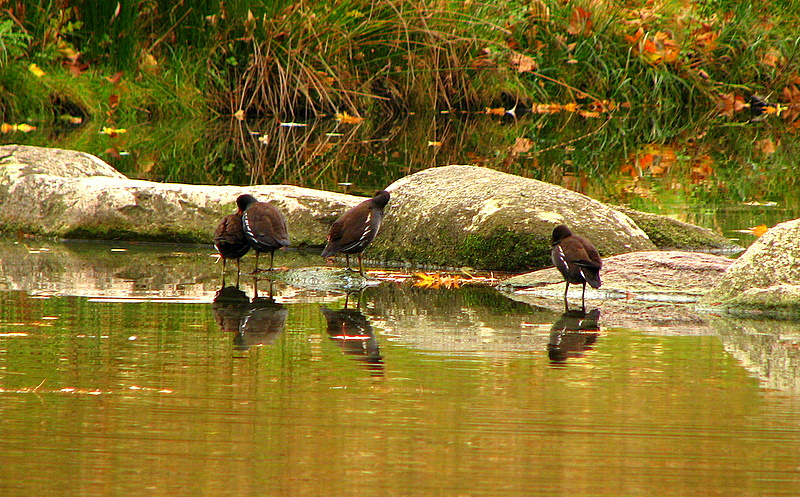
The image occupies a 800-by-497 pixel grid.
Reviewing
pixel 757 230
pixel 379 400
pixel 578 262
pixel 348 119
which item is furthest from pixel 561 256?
pixel 348 119

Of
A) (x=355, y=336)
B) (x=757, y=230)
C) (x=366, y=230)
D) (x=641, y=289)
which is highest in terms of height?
(x=757, y=230)

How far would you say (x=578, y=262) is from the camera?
7.05 metres

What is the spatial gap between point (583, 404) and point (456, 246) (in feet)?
14.2

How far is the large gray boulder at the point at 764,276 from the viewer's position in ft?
21.6

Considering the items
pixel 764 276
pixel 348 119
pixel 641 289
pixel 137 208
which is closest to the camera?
pixel 764 276

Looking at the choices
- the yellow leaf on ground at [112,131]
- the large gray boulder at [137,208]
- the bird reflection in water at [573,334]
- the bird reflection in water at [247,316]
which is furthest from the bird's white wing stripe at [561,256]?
the yellow leaf on ground at [112,131]

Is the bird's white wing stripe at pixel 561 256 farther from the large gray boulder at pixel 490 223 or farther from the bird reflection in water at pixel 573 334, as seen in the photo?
the large gray boulder at pixel 490 223

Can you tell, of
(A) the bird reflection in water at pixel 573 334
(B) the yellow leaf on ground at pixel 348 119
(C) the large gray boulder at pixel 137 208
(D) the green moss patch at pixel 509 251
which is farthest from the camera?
(B) the yellow leaf on ground at pixel 348 119

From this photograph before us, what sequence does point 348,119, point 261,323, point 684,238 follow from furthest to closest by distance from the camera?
point 348,119 < point 684,238 < point 261,323

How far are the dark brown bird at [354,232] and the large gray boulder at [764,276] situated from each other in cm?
238

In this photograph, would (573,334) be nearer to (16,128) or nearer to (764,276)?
(764,276)

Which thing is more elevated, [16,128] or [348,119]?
[348,119]

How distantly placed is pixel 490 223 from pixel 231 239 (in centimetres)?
194

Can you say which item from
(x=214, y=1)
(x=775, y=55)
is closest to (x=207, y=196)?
(x=214, y=1)
